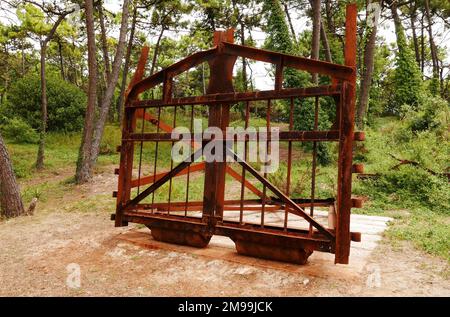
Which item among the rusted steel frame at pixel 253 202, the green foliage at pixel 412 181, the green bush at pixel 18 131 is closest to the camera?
the rusted steel frame at pixel 253 202

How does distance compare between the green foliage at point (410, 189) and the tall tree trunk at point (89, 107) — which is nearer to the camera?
the green foliage at point (410, 189)

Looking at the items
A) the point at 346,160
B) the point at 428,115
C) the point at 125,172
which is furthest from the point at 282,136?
the point at 428,115

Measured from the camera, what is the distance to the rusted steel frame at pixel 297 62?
3546 mm

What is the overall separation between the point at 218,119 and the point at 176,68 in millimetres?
956

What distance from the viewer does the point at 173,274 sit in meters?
3.82

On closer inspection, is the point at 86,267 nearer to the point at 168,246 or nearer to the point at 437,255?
the point at 168,246

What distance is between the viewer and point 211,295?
331 centimetres

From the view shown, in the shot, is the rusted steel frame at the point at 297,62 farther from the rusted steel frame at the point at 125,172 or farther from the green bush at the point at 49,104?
the green bush at the point at 49,104

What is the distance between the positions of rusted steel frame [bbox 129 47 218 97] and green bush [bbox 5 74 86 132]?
1639 centimetres

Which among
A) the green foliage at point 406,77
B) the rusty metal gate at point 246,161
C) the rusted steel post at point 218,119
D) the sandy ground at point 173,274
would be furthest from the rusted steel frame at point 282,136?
the green foliage at point 406,77

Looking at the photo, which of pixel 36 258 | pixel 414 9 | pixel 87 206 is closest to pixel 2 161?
pixel 87 206

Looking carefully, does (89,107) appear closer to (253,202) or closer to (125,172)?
(253,202)

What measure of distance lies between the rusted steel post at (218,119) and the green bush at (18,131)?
17.9 m

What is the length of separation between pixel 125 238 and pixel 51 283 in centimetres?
138
